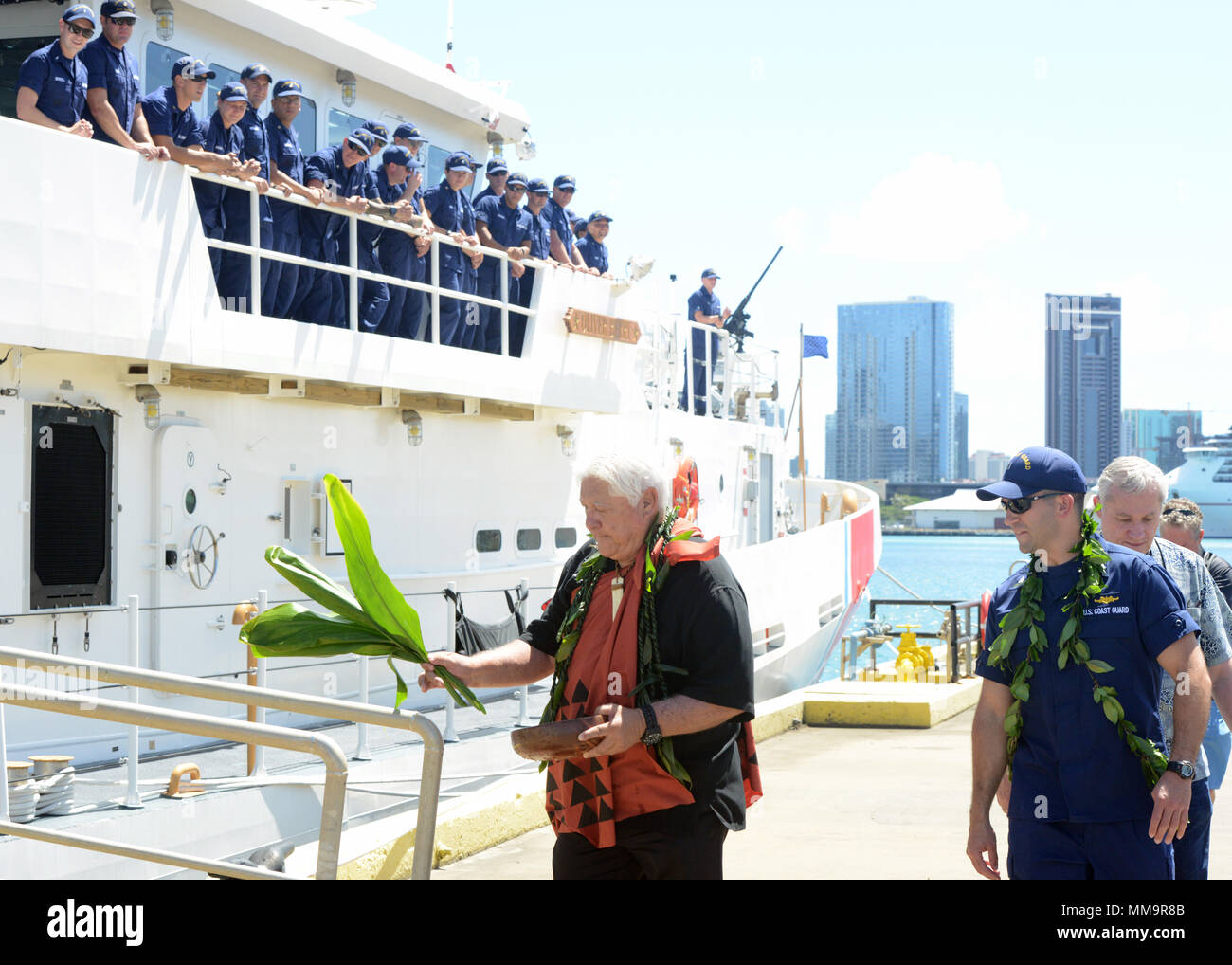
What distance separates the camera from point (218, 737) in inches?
130

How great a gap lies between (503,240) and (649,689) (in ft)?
29.3

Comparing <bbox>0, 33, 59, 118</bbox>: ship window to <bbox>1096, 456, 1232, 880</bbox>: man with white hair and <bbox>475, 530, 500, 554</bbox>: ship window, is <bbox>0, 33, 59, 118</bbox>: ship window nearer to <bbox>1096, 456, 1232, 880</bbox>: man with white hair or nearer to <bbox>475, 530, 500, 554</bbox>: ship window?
<bbox>475, 530, 500, 554</bbox>: ship window

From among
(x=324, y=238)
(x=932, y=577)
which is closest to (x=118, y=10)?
(x=324, y=238)

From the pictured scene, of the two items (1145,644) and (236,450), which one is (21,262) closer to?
(236,450)

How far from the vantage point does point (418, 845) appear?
3211 mm

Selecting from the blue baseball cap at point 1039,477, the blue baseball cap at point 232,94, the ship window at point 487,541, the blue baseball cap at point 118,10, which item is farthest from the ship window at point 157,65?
the blue baseball cap at point 1039,477

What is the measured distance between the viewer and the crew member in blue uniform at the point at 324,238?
9.43m

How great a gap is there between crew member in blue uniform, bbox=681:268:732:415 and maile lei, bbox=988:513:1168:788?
43.2 ft

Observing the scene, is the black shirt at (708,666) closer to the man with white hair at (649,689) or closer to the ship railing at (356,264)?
the man with white hair at (649,689)

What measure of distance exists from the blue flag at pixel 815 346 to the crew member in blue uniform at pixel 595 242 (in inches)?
301

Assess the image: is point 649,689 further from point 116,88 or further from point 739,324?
point 739,324

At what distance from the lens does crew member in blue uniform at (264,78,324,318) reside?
358 inches

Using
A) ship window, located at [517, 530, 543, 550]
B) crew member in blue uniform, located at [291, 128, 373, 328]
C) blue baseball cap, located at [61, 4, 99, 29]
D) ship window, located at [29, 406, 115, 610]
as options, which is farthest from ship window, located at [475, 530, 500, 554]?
blue baseball cap, located at [61, 4, 99, 29]
